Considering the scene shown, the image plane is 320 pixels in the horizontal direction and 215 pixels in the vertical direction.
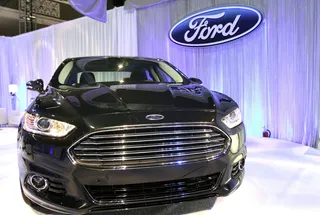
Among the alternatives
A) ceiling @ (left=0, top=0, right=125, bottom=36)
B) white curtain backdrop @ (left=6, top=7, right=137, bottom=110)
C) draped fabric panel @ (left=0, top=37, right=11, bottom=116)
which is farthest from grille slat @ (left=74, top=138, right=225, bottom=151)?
draped fabric panel @ (left=0, top=37, right=11, bottom=116)

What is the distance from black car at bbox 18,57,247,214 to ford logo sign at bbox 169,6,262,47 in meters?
3.19

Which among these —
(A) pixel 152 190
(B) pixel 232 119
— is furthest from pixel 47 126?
(B) pixel 232 119

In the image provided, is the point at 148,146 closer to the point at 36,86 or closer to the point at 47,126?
the point at 47,126

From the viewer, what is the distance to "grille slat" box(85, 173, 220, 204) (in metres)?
1.49

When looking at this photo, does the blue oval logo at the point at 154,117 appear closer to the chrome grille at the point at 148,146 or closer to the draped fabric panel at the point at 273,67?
the chrome grille at the point at 148,146

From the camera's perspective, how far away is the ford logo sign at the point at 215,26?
4.50 meters

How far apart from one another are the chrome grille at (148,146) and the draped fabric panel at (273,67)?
2984 millimetres

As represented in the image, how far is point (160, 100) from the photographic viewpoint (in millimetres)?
1764

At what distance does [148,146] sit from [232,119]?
604mm

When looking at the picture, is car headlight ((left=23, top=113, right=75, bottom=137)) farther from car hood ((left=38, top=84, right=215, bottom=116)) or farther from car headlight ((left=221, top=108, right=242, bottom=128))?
car headlight ((left=221, top=108, right=242, bottom=128))

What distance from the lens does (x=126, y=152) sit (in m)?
1.46

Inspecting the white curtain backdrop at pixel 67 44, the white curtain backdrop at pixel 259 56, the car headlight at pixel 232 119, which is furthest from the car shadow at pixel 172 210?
the white curtain backdrop at pixel 67 44

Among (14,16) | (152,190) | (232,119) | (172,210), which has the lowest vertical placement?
(172,210)

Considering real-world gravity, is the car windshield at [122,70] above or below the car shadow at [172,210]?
above
